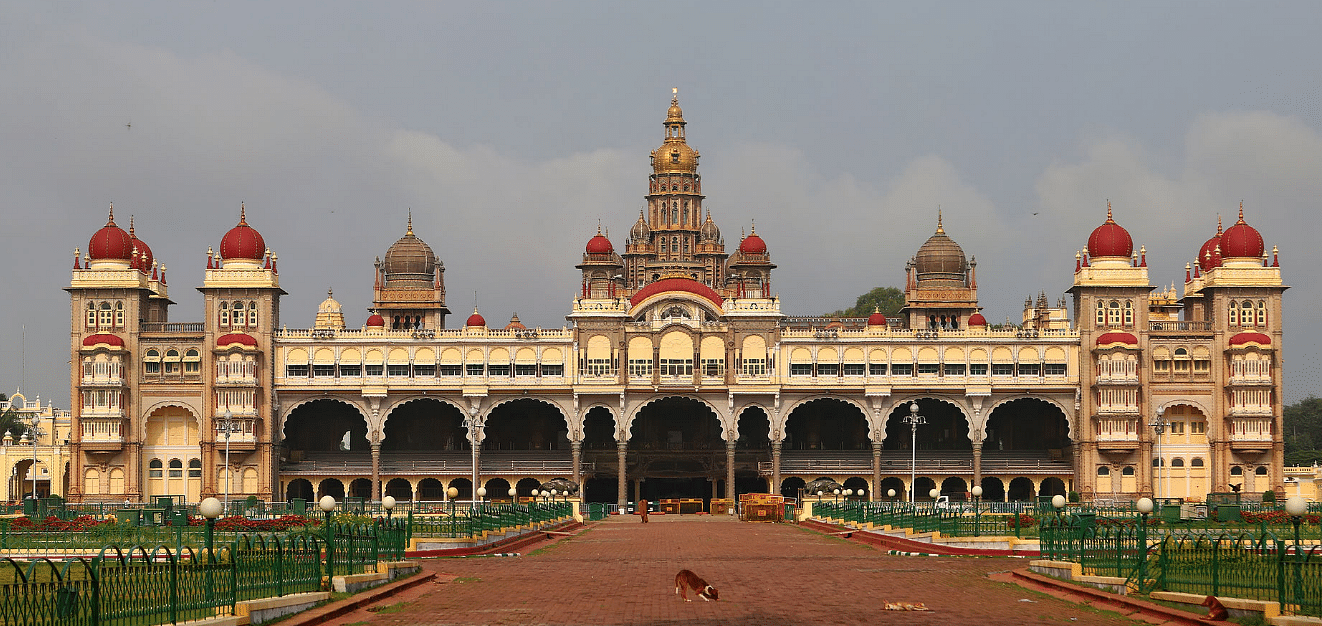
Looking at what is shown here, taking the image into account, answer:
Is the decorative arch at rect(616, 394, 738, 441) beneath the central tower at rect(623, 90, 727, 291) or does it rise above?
beneath

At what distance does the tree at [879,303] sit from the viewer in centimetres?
14640

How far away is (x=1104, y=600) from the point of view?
2748 cm

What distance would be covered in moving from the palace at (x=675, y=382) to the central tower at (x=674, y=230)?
18864mm

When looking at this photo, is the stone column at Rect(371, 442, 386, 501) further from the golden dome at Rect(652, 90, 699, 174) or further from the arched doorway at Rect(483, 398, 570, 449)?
the golden dome at Rect(652, 90, 699, 174)

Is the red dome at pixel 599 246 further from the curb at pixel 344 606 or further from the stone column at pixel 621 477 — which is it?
the curb at pixel 344 606

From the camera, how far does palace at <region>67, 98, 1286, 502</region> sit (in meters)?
90.9

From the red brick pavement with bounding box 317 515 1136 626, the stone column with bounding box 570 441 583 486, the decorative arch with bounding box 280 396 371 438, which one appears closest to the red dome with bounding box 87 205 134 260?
Result: the decorative arch with bounding box 280 396 371 438

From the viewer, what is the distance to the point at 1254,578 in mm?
25016

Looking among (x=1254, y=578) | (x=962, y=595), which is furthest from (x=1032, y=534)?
(x=1254, y=578)

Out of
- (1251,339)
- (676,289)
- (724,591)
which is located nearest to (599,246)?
(676,289)

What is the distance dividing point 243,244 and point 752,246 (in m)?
31.9

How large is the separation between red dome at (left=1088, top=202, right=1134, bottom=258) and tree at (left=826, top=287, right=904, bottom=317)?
50.0 meters

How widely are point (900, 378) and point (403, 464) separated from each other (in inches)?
1171

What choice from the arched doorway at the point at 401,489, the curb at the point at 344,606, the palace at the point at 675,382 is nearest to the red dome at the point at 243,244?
the palace at the point at 675,382
